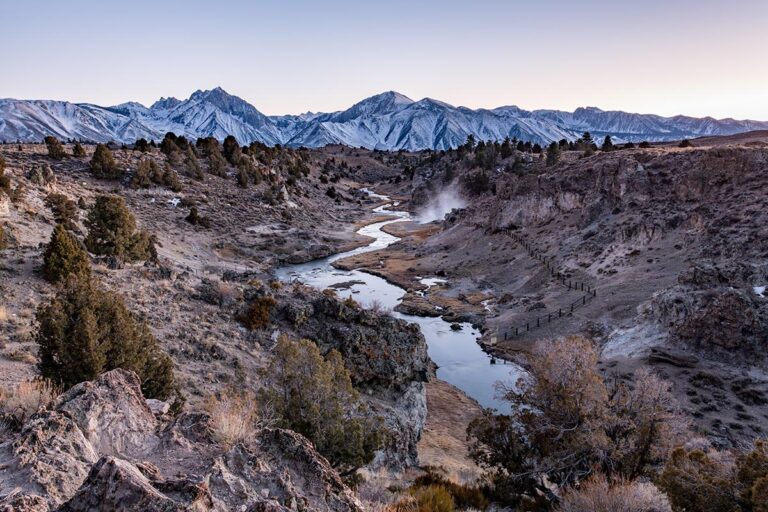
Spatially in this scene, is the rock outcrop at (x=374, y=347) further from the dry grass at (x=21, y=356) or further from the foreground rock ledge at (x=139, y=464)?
the foreground rock ledge at (x=139, y=464)

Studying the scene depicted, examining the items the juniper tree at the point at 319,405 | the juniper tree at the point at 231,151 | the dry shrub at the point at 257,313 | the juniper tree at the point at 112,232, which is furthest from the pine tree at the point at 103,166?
the juniper tree at the point at 319,405

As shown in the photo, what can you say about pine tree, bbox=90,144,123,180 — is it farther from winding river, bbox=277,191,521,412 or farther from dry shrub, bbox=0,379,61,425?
dry shrub, bbox=0,379,61,425

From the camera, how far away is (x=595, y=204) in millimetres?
51688

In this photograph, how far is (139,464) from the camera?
16.7 ft

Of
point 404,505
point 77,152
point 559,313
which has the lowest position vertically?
point 559,313

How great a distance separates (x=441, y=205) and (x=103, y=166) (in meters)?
59.6

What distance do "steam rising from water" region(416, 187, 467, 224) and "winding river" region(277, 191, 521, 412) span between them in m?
33.4

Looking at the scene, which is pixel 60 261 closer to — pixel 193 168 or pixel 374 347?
pixel 374 347

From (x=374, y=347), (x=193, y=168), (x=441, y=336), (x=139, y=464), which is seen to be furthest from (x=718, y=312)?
(x=193, y=168)

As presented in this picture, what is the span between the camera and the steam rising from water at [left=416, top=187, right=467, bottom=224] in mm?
92938

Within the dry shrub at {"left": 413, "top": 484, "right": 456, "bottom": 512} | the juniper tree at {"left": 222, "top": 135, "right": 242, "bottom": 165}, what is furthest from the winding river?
the juniper tree at {"left": 222, "top": 135, "right": 242, "bottom": 165}

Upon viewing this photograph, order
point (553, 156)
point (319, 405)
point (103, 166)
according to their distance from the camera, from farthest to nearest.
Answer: point (553, 156) → point (103, 166) → point (319, 405)

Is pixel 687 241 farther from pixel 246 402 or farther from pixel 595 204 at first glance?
pixel 246 402

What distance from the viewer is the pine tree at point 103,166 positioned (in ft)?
200
